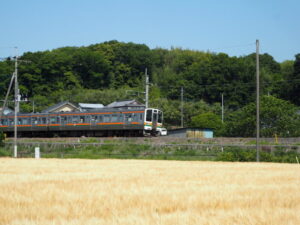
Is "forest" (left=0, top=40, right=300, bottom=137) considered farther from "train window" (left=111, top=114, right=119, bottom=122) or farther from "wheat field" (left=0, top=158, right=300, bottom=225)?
"wheat field" (left=0, top=158, right=300, bottom=225)

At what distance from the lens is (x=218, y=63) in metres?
81.1

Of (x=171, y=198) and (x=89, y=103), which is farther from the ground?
(x=89, y=103)

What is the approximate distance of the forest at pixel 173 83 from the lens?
152 ft

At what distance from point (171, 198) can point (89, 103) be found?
243 feet

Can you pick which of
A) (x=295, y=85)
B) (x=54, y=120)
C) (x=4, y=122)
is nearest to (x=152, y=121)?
(x=54, y=120)

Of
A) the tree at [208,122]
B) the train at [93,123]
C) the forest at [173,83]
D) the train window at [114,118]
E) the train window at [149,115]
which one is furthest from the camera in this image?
the tree at [208,122]

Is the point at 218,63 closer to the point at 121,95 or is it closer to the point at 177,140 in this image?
the point at 121,95

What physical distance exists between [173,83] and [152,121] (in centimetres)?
4095

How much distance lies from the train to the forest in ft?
26.8

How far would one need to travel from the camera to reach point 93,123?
46.3 metres

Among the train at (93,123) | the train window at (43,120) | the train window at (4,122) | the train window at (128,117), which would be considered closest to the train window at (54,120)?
the train at (93,123)

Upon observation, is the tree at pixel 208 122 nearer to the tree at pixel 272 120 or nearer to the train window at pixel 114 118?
the tree at pixel 272 120

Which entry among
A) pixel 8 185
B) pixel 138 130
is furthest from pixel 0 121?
pixel 8 185

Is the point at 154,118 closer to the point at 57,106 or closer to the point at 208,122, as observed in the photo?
the point at 208,122
